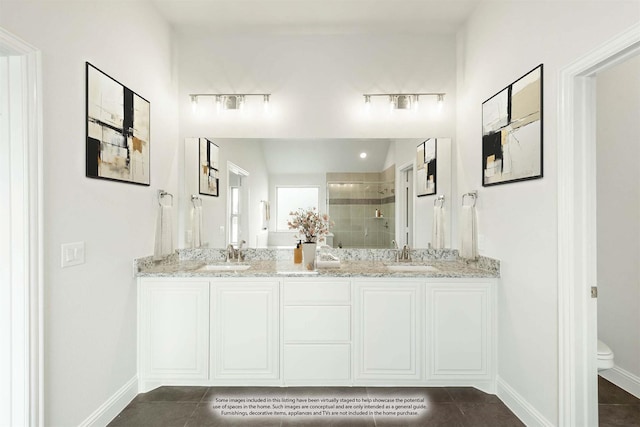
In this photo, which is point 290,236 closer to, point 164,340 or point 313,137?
point 313,137

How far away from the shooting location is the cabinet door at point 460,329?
2479 millimetres

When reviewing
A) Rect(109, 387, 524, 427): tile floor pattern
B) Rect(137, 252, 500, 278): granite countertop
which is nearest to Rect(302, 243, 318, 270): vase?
Rect(137, 252, 500, 278): granite countertop

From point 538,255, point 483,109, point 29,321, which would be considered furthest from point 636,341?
point 29,321

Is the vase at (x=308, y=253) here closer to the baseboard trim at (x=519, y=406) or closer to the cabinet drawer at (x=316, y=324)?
the cabinet drawer at (x=316, y=324)

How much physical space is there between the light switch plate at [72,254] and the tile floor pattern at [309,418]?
1085mm

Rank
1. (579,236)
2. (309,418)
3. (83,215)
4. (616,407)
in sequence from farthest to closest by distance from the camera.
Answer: (616,407) → (309,418) → (83,215) → (579,236)

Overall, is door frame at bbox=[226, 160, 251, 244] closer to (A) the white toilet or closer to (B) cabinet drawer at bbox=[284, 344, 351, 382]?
(B) cabinet drawer at bbox=[284, 344, 351, 382]

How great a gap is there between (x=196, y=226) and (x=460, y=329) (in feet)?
7.65

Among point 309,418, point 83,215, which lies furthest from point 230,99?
point 309,418

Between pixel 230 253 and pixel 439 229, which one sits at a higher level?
pixel 439 229

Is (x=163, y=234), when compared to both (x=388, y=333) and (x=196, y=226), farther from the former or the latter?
(x=388, y=333)

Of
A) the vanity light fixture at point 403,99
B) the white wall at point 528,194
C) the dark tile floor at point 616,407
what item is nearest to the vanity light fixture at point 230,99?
the vanity light fixture at point 403,99

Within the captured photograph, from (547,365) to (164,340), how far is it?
8.16ft

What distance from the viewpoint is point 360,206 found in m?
3.12
